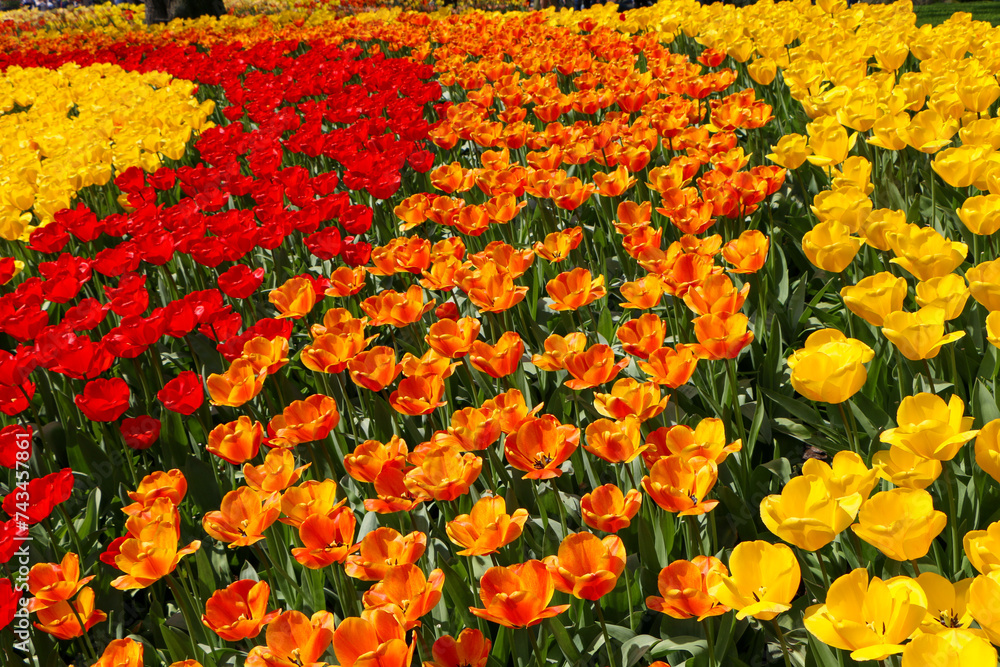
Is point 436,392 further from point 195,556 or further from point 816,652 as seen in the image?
point 816,652

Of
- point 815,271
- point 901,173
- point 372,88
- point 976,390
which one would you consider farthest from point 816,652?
point 372,88

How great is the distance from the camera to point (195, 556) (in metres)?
1.96

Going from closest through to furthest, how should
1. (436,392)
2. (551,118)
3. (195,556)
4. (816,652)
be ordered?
(816,652) < (436,392) < (195,556) < (551,118)

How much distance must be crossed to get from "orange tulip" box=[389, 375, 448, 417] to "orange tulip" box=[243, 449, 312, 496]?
0.27 meters

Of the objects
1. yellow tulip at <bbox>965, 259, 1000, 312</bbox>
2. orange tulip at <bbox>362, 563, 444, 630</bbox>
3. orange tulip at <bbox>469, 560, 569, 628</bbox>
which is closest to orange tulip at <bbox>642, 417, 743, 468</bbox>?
orange tulip at <bbox>469, 560, 569, 628</bbox>

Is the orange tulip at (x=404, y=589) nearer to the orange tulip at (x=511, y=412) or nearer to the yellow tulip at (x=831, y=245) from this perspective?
the orange tulip at (x=511, y=412)

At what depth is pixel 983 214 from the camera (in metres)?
1.97

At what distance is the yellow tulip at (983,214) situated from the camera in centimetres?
196

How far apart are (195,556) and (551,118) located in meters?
2.79

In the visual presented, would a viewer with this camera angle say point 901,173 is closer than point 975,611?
No

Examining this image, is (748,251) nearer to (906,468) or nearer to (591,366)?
(591,366)

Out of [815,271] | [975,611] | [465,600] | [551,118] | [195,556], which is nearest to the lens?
[975,611]

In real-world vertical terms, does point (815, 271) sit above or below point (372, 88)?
below

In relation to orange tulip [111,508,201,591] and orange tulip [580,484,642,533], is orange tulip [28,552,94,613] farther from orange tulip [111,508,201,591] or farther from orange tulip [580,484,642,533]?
orange tulip [580,484,642,533]
